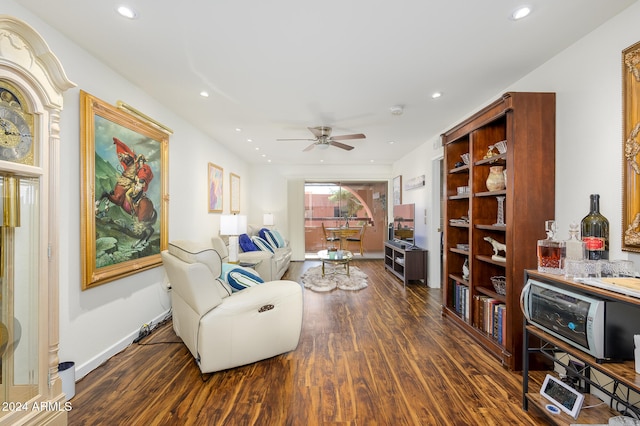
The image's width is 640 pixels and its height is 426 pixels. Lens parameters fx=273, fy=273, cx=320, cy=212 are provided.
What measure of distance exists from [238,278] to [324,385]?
114cm

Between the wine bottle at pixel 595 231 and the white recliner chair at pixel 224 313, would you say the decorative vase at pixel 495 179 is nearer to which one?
the wine bottle at pixel 595 231

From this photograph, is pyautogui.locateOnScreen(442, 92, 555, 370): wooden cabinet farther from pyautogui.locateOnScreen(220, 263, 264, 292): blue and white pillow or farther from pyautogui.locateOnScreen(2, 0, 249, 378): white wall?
pyautogui.locateOnScreen(2, 0, 249, 378): white wall

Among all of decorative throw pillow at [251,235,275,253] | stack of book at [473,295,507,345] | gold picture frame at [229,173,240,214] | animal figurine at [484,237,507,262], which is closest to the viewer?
stack of book at [473,295,507,345]

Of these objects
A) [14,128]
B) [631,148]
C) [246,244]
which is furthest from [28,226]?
[246,244]

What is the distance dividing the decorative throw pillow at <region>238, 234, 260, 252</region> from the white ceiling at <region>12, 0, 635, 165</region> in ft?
7.90

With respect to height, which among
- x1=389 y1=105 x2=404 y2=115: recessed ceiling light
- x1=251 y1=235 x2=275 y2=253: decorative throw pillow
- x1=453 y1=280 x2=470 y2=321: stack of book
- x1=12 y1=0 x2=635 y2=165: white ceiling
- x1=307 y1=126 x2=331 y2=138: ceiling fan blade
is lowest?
x1=453 y1=280 x2=470 y2=321: stack of book

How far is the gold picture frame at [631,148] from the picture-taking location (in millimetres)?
1636

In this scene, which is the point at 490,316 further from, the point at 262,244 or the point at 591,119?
the point at 262,244

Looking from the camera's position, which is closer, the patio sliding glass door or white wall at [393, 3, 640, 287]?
white wall at [393, 3, 640, 287]

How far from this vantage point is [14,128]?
138 centimetres

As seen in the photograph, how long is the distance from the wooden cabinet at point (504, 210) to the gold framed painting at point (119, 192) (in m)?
3.40

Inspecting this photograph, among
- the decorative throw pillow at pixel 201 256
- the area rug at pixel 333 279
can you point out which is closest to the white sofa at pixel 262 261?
the area rug at pixel 333 279

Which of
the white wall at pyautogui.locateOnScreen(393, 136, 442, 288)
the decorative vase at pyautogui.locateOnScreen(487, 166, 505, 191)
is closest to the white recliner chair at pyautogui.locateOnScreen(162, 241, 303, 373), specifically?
the decorative vase at pyautogui.locateOnScreen(487, 166, 505, 191)

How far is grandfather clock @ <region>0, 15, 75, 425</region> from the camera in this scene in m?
1.35
